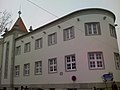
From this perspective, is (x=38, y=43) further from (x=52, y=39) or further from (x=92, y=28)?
(x=92, y=28)

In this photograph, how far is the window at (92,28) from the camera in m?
17.0

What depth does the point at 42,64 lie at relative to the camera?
68.5 ft

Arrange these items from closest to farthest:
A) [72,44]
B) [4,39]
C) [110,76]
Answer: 1. [110,76]
2. [72,44]
3. [4,39]

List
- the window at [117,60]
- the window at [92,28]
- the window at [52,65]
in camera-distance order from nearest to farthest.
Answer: the window at [92,28] < the window at [117,60] < the window at [52,65]

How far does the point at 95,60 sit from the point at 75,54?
2302mm

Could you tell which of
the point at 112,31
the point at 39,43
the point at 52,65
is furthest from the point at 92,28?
the point at 39,43

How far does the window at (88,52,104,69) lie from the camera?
15.9 meters

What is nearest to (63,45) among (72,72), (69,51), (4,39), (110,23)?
(69,51)

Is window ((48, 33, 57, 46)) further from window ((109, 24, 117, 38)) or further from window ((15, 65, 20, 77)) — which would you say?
window ((15, 65, 20, 77))

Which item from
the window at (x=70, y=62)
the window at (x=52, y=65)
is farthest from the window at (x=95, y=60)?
the window at (x=52, y=65)

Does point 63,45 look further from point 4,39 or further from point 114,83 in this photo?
point 4,39

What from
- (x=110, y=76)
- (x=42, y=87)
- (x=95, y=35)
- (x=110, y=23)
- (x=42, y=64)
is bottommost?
(x=42, y=87)

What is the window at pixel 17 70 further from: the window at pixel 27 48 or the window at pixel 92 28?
the window at pixel 92 28

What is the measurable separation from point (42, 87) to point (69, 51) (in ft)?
20.9
